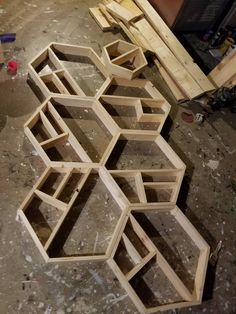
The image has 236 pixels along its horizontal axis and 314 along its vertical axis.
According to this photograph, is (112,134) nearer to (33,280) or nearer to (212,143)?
(212,143)

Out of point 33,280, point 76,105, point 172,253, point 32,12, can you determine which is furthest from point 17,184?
point 32,12

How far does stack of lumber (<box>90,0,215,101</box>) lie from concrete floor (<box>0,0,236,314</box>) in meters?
0.19

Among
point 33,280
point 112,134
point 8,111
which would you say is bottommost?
point 33,280

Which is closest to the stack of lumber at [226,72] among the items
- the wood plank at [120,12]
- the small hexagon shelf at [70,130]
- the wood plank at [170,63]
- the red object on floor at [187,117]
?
the wood plank at [170,63]

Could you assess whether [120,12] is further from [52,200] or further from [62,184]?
[52,200]

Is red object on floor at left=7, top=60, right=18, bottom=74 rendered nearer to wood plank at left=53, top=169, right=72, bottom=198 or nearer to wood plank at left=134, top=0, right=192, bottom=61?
wood plank at left=53, top=169, right=72, bottom=198

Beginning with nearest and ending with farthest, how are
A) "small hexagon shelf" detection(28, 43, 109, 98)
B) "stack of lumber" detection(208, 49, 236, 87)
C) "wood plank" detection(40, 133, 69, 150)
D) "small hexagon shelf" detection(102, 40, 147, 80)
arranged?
1. "wood plank" detection(40, 133, 69, 150)
2. "small hexagon shelf" detection(28, 43, 109, 98)
3. "small hexagon shelf" detection(102, 40, 147, 80)
4. "stack of lumber" detection(208, 49, 236, 87)

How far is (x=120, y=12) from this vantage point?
4621mm

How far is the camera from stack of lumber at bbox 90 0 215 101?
4.30 metres

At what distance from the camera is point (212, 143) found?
4055mm

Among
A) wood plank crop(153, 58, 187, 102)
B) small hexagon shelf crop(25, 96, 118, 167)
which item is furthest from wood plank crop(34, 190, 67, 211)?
wood plank crop(153, 58, 187, 102)

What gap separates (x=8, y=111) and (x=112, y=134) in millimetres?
1238

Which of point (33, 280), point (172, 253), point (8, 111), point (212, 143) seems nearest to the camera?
point (33, 280)

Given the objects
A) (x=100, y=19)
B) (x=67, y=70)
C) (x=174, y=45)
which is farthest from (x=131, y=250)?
(x=100, y=19)
